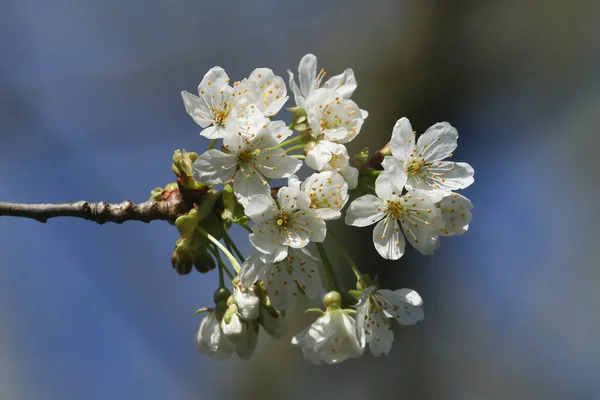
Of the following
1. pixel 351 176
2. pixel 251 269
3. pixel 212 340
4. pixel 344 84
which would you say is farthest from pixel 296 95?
pixel 212 340

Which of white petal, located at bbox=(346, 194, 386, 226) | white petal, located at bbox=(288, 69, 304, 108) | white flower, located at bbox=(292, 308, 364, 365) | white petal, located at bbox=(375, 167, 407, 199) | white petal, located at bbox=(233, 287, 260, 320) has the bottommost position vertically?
white flower, located at bbox=(292, 308, 364, 365)

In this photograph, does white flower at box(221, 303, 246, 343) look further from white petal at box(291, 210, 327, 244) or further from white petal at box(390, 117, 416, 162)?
white petal at box(390, 117, 416, 162)

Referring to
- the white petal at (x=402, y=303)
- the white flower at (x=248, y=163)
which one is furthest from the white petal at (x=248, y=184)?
the white petal at (x=402, y=303)

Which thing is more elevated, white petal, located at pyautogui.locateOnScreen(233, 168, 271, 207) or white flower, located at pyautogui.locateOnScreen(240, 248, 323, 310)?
white petal, located at pyautogui.locateOnScreen(233, 168, 271, 207)

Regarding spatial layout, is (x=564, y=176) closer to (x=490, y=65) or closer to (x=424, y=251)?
(x=490, y=65)

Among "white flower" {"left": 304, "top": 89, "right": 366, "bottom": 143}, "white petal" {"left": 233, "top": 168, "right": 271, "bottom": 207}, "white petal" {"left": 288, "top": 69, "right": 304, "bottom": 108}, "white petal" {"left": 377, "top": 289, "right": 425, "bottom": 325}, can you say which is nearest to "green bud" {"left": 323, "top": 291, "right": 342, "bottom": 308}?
"white petal" {"left": 377, "top": 289, "right": 425, "bottom": 325}

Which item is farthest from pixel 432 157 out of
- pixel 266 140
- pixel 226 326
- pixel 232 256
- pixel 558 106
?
pixel 558 106
